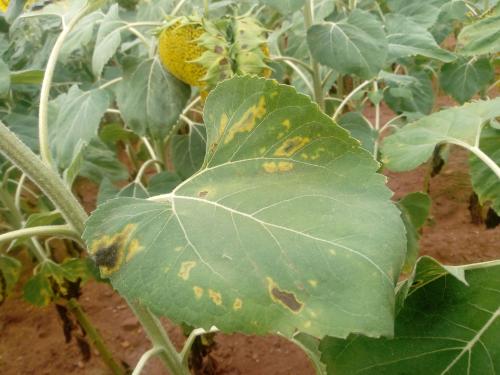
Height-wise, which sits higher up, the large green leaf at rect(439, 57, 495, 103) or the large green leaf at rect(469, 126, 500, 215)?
the large green leaf at rect(469, 126, 500, 215)

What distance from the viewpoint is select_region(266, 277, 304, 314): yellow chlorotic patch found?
0.41 meters

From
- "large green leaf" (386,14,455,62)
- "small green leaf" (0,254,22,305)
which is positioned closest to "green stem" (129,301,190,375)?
"large green leaf" (386,14,455,62)

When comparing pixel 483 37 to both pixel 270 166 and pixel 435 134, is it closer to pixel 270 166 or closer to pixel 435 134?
pixel 435 134

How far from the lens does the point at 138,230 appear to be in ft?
1.60

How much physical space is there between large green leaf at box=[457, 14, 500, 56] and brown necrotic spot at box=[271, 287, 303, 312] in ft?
2.37

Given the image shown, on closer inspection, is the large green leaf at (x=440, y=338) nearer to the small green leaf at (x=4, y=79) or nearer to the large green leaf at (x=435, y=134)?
the large green leaf at (x=435, y=134)

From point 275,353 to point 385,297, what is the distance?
39.2 inches

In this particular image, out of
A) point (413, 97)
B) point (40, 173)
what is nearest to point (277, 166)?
point (40, 173)

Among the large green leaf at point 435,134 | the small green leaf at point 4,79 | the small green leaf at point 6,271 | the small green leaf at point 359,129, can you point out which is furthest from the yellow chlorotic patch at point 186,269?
the small green leaf at point 6,271

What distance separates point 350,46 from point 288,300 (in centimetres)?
63

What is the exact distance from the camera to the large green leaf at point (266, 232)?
0.42 metres

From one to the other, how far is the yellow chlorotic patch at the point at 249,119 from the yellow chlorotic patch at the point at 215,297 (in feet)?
0.59

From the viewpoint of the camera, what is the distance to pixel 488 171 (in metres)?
0.81

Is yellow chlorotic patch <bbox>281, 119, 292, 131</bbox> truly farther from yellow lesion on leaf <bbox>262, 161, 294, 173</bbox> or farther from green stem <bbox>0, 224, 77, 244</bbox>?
green stem <bbox>0, 224, 77, 244</bbox>
